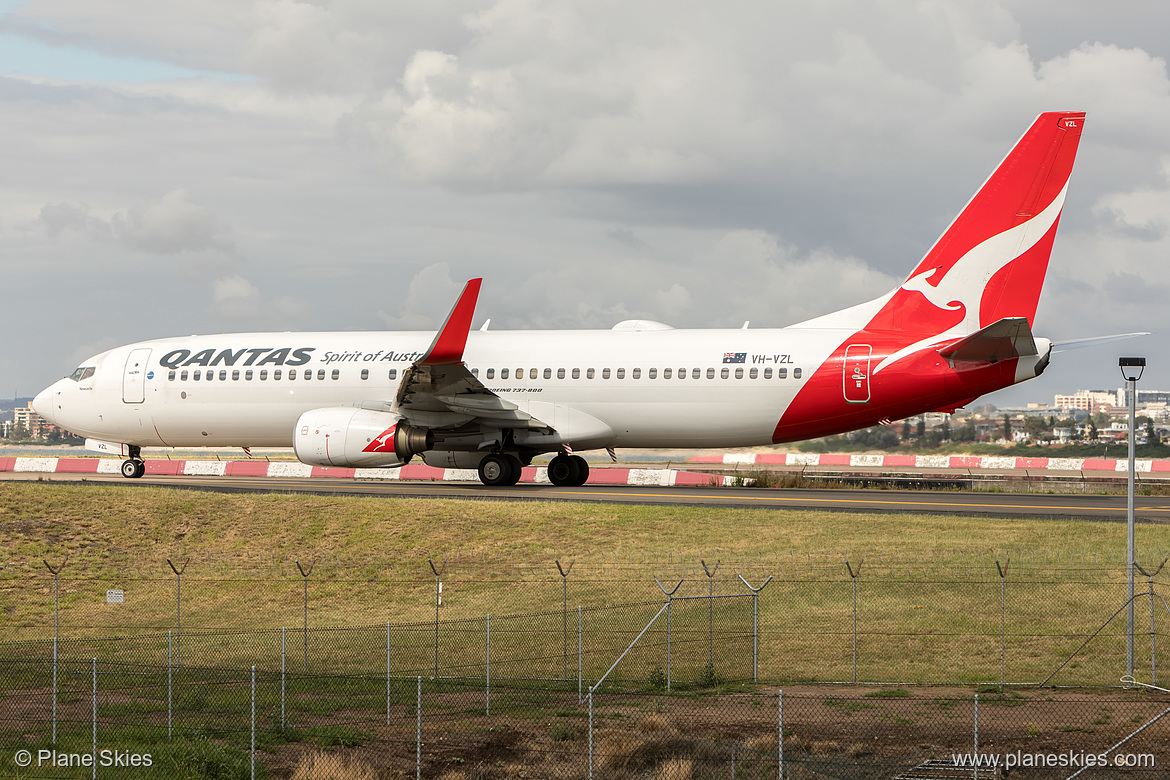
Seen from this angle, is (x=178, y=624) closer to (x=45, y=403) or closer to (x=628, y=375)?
(x=628, y=375)

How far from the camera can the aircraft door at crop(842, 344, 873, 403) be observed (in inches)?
1176

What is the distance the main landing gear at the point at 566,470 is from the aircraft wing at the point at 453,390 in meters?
2.59

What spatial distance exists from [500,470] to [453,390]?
131 inches

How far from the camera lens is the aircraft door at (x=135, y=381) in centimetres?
3634

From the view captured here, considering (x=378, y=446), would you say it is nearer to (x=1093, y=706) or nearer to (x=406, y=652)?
(x=406, y=652)

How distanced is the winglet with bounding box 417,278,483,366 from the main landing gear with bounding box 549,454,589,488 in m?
6.48

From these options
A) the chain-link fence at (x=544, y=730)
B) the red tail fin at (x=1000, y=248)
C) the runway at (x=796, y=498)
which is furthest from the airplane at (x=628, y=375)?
the chain-link fence at (x=544, y=730)

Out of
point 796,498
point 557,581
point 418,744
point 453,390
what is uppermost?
point 453,390

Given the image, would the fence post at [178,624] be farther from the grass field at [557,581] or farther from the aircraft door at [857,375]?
the aircraft door at [857,375]

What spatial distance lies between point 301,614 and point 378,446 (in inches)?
334

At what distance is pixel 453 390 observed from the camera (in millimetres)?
31172

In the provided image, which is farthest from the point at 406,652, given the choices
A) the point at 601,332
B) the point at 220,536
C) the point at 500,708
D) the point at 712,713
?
the point at 601,332

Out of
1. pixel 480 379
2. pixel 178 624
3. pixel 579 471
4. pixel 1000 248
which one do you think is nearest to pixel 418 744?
pixel 178 624

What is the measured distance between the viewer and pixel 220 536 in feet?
92.2
